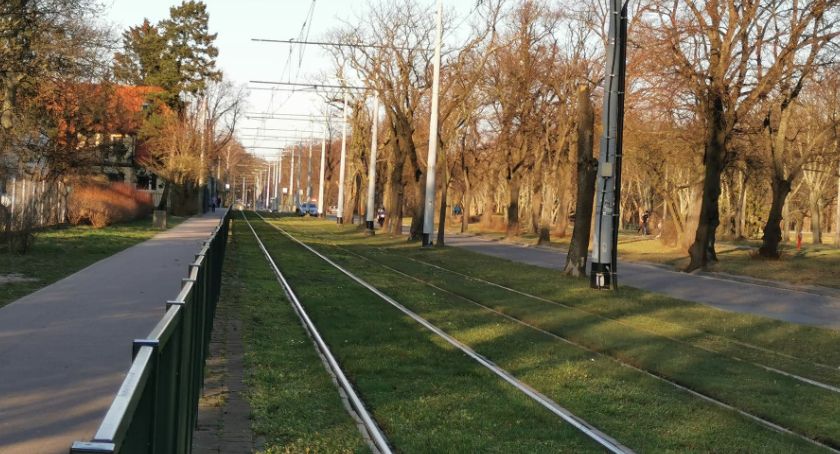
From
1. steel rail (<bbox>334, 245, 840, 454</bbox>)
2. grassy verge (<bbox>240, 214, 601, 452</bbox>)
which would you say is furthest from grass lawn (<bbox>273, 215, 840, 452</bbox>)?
grassy verge (<bbox>240, 214, 601, 452</bbox>)

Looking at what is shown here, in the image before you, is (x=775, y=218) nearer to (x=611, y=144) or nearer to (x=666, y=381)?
(x=611, y=144)

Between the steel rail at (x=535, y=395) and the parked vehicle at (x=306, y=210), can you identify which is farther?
the parked vehicle at (x=306, y=210)

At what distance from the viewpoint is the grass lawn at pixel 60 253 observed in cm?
1881

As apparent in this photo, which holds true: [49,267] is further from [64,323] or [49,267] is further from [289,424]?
[289,424]

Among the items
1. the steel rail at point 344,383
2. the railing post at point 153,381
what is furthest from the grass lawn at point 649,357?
the railing post at point 153,381

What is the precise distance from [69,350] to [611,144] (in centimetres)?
1442

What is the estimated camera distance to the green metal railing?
290 cm

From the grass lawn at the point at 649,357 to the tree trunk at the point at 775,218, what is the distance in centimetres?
1464

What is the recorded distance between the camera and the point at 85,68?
1210 inches

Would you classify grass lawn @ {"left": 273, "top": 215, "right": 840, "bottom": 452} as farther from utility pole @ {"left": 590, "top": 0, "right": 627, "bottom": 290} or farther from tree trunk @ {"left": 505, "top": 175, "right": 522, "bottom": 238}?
tree trunk @ {"left": 505, "top": 175, "right": 522, "bottom": 238}

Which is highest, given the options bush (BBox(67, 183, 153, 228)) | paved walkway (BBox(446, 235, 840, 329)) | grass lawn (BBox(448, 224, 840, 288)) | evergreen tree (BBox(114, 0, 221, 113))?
evergreen tree (BBox(114, 0, 221, 113))

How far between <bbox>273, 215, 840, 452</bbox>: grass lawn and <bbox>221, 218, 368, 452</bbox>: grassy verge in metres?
2.21

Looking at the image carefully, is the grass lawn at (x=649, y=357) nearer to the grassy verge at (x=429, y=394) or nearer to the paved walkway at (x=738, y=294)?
the grassy verge at (x=429, y=394)

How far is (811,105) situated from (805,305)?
29067mm
